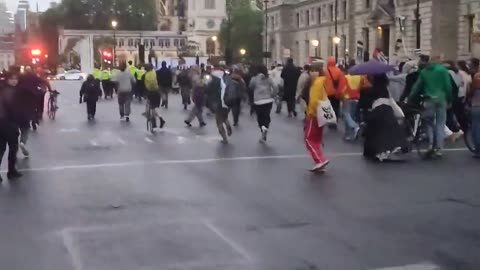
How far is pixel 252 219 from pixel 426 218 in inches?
79.0

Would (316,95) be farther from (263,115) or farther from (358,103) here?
(358,103)

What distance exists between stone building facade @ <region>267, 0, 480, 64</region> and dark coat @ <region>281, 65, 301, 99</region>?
33.0ft

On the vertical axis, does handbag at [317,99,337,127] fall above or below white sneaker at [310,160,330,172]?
above

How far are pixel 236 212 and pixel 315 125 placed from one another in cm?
416

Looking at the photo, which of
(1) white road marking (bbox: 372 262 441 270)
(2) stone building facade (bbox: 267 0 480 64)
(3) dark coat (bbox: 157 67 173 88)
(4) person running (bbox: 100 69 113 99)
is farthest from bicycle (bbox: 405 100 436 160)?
(4) person running (bbox: 100 69 113 99)

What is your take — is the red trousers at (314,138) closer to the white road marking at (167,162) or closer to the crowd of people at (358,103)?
the crowd of people at (358,103)

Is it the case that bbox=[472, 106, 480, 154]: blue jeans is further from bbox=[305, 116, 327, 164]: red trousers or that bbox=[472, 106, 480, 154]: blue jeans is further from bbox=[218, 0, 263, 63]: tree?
bbox=[218, 0, 263, 63]: tree

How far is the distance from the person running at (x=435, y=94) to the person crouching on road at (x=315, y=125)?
8.46 feet

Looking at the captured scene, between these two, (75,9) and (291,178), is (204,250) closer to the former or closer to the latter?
(291,178)

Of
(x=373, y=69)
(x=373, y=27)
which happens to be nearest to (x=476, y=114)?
(x=373, y=69)

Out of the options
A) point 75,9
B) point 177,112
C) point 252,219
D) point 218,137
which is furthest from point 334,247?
point 75,9

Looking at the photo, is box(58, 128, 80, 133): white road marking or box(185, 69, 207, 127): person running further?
box(185, 69, 207, 127): person running

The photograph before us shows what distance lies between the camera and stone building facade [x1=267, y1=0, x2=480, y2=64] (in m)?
60.1

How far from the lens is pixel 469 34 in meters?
59.2
